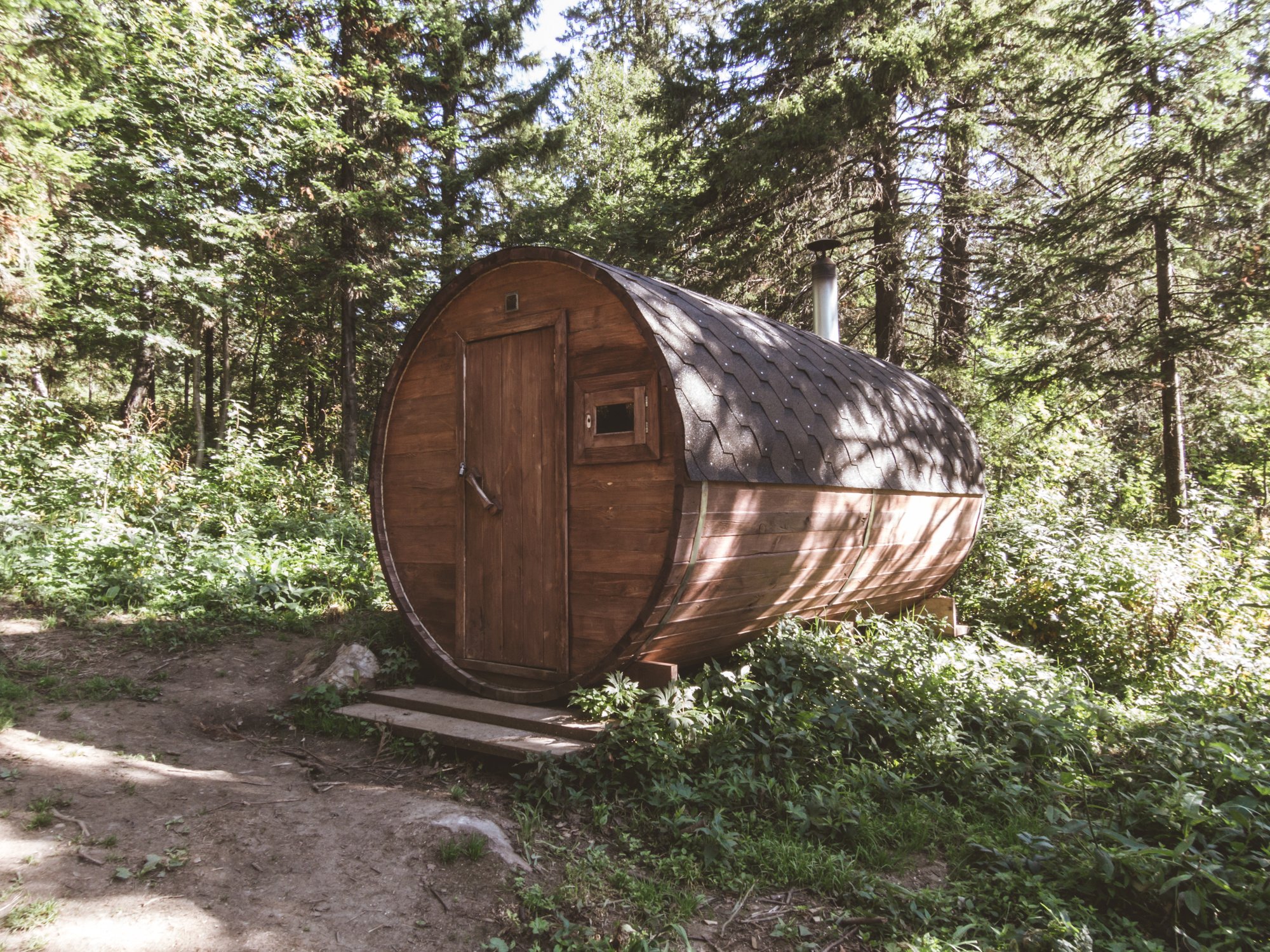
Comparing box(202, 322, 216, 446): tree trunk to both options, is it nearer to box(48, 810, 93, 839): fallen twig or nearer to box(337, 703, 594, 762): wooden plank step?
box(337, 703, 594, 762): wooden plank step

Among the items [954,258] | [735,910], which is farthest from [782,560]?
[954,258]

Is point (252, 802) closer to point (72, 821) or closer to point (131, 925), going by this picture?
point (72, 821)

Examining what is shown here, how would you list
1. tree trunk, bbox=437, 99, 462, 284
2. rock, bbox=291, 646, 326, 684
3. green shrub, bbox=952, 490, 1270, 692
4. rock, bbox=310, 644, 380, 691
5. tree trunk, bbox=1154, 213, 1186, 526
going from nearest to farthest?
rock, bbox=310, 644, 380, 691, rock, bbox=291, 646, 326, 684, green shrub, bbox=952, 490, 1270, 692, tree trunk, bbox=1154, 213, 1186, 526, tree trunk, bbox=437, 99, 462, 284

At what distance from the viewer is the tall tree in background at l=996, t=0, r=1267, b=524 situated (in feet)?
25.4

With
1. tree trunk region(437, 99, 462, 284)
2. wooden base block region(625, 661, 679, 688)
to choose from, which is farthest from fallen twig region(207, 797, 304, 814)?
tree trunk region(437, 99, 462, 284)

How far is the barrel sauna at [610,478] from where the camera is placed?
4.07m

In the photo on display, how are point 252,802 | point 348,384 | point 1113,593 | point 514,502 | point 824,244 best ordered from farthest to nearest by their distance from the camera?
1. point 348,384
2. point 824,244
3. point 1113,593
4. point 514,502
5. point 252,802

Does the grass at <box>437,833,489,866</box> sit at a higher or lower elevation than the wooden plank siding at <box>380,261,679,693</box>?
lower

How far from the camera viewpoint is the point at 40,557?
23.0 feet

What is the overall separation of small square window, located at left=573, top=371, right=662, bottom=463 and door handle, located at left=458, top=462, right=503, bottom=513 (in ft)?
2.52

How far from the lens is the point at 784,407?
473 cm

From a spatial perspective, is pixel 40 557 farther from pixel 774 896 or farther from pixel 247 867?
pixel 774 896

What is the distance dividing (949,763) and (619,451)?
99.7 inches

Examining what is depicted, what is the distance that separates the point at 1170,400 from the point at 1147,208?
2339 mm
